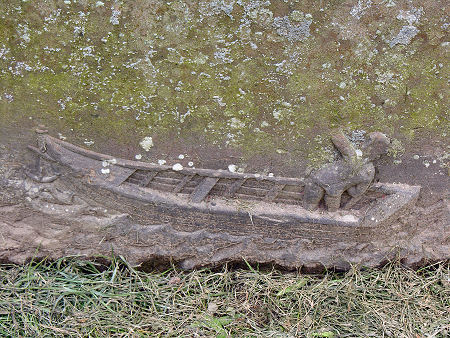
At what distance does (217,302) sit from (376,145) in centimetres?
104

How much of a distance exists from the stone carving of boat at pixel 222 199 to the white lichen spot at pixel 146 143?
78 mm

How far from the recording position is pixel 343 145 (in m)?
2.54

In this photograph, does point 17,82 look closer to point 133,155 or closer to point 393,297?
point 133,155

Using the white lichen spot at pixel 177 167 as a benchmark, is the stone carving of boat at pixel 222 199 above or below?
below

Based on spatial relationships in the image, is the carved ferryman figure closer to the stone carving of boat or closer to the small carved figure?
the stone carving of boat

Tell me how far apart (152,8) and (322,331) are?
160 centimetres

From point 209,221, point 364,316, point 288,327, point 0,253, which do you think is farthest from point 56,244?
point 364,316

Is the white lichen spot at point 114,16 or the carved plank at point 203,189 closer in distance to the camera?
the white lichen spot at point 114,16

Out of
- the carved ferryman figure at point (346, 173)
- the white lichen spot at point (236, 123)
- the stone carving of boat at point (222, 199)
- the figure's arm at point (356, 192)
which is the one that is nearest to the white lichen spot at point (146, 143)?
the stone carving of boat at point (222, 199)

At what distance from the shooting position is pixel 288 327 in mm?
2650

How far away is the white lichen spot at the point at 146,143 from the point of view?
8.42 ft

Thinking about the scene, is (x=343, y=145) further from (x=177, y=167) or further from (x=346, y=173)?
(x=177, y=167)

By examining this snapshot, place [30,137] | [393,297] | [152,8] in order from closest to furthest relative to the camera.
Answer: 1. [152,8]
2. [30,137]
3. [393,297]

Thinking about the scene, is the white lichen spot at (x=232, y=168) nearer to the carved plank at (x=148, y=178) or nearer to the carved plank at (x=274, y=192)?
the carved plank at (x=274, y=192)
